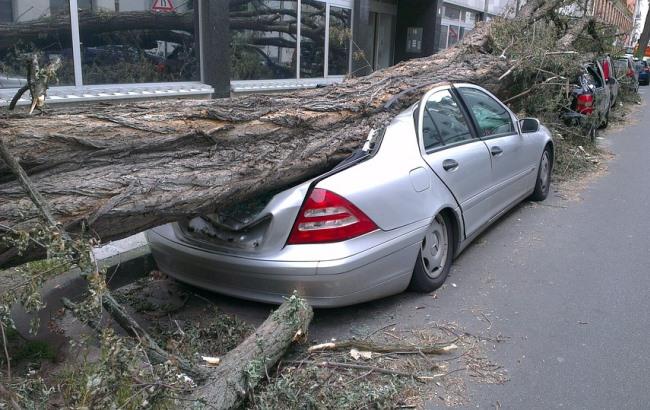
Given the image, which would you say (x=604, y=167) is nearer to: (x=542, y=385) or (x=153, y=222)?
(x=542, y=385)

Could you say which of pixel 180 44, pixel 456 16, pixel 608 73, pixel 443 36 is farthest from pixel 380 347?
pixel 456 16

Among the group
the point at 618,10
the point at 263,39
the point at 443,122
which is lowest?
the point at 443,122

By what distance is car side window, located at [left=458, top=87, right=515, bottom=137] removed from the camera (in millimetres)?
5535

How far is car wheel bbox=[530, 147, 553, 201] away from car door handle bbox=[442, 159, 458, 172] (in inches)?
107

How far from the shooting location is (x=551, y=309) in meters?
4.36

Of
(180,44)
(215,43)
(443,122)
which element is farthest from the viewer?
(215,43)

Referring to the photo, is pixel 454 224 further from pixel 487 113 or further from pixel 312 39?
pixel 312 39

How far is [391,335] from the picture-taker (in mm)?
3922

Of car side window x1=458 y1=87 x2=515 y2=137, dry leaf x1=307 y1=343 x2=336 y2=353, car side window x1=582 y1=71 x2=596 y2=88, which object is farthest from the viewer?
car side window x1=582 y1=71 x2=596 y2=88

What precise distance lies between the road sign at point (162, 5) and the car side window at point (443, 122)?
5327mm

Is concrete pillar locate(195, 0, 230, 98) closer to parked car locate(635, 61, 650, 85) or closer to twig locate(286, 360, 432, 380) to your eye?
twig locate(286, 360, 432, 380)

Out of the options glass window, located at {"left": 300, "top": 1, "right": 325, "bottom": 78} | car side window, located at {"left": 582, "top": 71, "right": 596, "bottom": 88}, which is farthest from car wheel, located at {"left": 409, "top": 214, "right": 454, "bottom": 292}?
glass window, located at {"left": 300, "top": 1, "right": 325, "bottom": 78}

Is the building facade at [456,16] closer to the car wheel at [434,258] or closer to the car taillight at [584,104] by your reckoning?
the car taillight at [584,104]

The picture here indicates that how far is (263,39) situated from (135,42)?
311 cm
